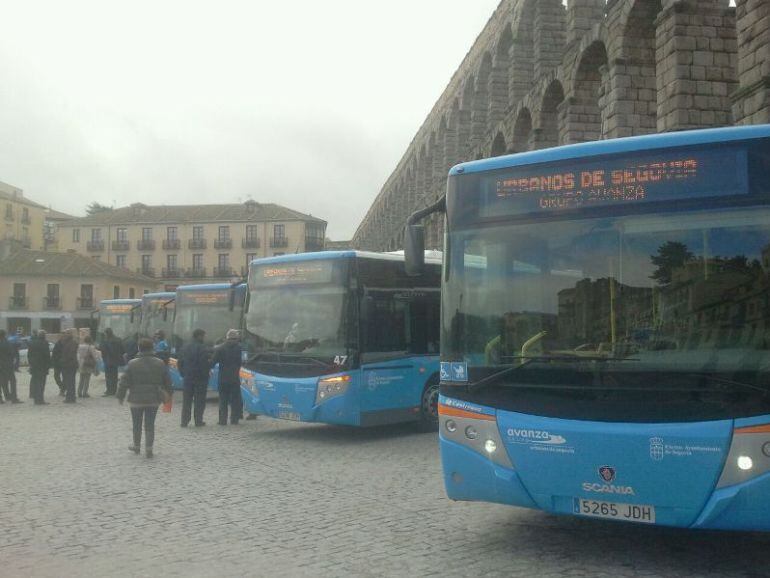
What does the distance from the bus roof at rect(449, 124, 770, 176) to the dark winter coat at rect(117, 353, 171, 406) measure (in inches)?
216

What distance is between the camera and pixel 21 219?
9288 centimetres

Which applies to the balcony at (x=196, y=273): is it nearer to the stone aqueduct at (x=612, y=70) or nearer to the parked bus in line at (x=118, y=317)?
the stone aqueduct at (x=612, y=70)

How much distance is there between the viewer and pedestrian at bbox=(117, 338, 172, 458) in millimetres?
10570

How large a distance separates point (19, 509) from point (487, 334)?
450 centimetres

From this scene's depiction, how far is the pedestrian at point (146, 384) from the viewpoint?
10.6 meters

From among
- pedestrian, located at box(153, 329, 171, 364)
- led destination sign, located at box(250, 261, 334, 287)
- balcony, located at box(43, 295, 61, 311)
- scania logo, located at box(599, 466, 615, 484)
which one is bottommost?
scania logo, located at box(599, 466, 615, 484)

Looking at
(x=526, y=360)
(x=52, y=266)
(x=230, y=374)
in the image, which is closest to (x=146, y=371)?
(x=230, y=374)

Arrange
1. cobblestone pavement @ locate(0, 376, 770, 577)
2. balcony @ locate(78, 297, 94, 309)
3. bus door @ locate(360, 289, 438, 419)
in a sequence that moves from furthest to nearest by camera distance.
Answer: balcony @ locate(78, 297, 94, 309) < bus door @ locate(360, 289, 438, 419) < cobblestone pavement @ locate(0, 376, 770, 577)

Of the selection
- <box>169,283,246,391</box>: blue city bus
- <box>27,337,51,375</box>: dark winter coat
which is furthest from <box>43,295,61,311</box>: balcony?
<box>169,283,246,391</box>: blue city bus

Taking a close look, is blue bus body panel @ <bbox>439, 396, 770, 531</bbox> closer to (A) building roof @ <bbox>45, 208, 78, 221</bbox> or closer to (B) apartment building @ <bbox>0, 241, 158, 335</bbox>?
(B) apartment building @ <bbox>0, 241, 158, 335</bbox>

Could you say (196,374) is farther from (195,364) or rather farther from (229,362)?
(229,362)

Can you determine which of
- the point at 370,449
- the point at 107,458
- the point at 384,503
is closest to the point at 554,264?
the point at 384,503

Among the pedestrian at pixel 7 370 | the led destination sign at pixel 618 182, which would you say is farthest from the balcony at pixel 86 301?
the led destination sign at pixel 618 182

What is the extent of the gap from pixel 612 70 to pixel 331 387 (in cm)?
1113
